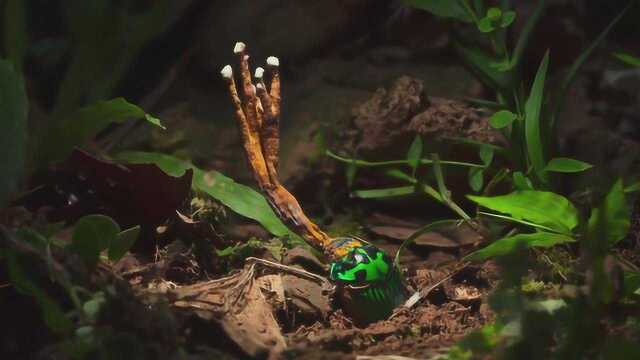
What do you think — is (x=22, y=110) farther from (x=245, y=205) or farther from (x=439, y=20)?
(x=439, y=20)

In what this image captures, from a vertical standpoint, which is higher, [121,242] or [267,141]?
[267,141]

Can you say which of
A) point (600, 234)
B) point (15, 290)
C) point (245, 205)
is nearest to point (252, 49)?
point (245, 205)

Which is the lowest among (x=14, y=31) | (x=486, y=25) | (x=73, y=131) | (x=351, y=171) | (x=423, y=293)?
(x=423, y=293)

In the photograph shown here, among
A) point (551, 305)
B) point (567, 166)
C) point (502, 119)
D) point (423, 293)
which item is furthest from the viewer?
point (502, 119)

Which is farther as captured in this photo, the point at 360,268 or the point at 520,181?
the point at 520,181

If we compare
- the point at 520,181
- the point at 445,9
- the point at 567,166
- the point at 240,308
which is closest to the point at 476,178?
the point at 520,181

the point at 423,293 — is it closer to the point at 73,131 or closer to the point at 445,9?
the point at 445,9

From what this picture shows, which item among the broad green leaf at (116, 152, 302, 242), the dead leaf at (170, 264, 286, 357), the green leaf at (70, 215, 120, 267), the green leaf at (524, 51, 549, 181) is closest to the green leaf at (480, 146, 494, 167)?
the green leaf at (524, 51, 549, 181)

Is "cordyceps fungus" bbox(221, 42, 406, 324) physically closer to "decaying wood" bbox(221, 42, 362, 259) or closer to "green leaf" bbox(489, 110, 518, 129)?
"decaying wood" bbox(221, 42, 362, 259)
